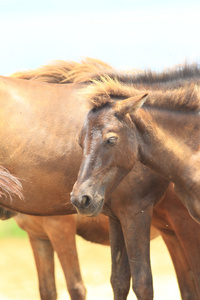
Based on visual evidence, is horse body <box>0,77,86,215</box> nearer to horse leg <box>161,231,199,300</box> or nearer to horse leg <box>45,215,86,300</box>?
horse leg <box>161,231,199,300</box>

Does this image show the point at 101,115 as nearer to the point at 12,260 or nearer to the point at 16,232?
the point at 12,260

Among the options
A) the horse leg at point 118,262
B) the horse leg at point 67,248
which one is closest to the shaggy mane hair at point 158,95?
the horse leg at point 118,262

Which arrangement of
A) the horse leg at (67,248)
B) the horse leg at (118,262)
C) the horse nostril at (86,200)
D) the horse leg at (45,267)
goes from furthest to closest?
the horse leg at (45,267), the horse leg at (67,248), the horse leg at (118,262), the horse nostril at (86,200)

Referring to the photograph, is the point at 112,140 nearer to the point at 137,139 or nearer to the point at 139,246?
the point at 137,139

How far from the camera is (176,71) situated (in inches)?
212

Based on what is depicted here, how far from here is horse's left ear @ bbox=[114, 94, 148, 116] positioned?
4.77 metres

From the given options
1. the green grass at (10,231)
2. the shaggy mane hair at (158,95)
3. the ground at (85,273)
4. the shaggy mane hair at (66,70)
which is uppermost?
the shaggy mane hair at (158,95)

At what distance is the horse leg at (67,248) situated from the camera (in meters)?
7.21

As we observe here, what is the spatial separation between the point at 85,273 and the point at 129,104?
685 centimetres

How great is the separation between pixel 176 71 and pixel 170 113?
537mm

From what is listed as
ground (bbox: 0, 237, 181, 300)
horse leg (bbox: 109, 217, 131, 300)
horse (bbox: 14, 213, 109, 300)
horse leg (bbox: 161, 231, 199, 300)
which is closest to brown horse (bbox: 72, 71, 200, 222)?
horse leg (bbox: 109, 217, 131, 300)

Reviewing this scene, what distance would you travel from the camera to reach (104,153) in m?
4.78

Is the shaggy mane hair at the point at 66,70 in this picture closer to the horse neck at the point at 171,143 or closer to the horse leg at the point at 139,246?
the horse neck at the point at 171,143

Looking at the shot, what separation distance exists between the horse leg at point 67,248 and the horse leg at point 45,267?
2.29 ft
